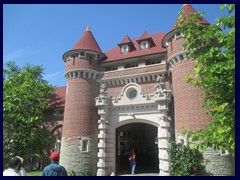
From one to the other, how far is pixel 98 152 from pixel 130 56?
9.24 metres

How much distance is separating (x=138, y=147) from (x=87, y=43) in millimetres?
12926

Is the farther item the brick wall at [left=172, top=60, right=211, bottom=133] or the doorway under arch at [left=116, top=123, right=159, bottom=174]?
the doorway under arch at [left=116, top=123, right=159, bottom=174]

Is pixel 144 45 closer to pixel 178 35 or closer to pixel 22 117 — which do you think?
pixel 178 35

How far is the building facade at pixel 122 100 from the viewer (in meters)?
15.9

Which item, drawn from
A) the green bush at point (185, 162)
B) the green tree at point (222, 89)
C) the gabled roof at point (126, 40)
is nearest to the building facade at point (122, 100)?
the gabled roof at point (126, 40)

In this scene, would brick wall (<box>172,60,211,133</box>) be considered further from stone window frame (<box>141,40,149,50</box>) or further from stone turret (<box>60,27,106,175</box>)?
stone turret (<box>60,27,106,175</box>)

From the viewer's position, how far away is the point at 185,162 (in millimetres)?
13617

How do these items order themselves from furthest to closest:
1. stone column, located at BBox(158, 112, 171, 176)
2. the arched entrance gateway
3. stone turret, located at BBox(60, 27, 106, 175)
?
stone turret, located at BBox(60, 27, 106, 175) → the arched entrance gateway → stone column, located at BBox(158, 112, 171, 176)

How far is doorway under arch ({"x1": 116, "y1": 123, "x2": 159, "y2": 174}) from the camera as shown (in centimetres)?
1939

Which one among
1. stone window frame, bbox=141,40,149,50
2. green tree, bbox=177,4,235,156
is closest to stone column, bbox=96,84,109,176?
stone window frame, bbox=141,40,149,50

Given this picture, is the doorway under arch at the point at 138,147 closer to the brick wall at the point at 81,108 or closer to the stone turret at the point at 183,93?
the brick wall at the point at 81,108

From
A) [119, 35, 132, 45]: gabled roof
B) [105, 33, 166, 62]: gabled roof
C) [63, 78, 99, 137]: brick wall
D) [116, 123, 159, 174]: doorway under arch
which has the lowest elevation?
[116, 123, 159, 174]: doorway under arch
